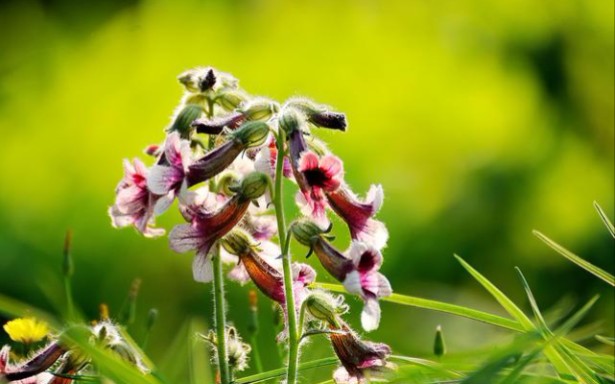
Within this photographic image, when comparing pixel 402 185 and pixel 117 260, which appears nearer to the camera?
pixel 117 260

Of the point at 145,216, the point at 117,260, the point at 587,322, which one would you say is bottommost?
the point at 587,322

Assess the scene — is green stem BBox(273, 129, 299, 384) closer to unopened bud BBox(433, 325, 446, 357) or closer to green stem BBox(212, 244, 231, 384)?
green stem BBox(212, 244, 231, 384)

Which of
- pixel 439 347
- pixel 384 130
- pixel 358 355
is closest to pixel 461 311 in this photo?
pixel 439 347

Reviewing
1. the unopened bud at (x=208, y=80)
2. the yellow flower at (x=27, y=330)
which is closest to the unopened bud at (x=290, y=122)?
the unopened bud at (x=208, y=80)

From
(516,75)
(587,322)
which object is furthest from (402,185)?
(516,75)

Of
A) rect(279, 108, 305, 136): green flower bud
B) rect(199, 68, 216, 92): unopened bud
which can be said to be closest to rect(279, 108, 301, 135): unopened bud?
rect(279, 108, 305, 136): green flower bud

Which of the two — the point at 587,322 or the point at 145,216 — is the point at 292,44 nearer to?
the point at 587,322

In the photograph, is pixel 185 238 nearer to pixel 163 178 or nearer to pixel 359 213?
pixel 163 178
